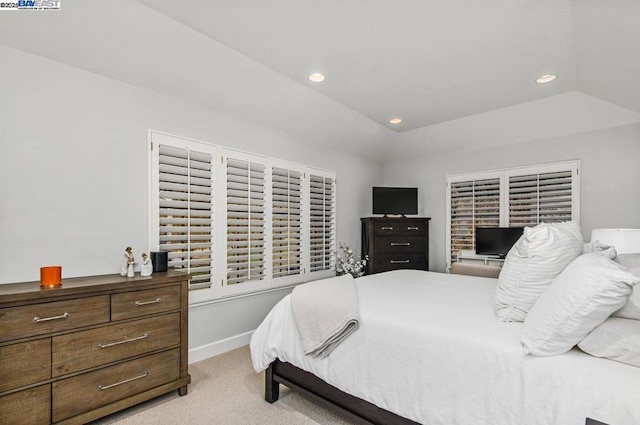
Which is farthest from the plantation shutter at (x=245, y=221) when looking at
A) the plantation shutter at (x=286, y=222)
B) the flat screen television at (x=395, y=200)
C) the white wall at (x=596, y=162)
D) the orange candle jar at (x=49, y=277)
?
the white wall at (x=596, y=162)

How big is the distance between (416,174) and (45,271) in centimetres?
466

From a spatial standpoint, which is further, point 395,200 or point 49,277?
point 395,200

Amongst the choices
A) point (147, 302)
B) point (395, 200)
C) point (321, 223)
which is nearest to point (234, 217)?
point (147, 302)

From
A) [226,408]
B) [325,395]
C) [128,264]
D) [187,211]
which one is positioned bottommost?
[226,408]

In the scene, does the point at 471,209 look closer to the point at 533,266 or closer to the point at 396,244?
the point at 396,244

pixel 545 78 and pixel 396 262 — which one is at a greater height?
pixel 545 78

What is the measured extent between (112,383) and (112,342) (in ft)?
0.84

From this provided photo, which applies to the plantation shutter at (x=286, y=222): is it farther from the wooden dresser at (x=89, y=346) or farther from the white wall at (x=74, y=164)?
the wooden dresser at (x=89, y=346)

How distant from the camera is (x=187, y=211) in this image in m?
3.02

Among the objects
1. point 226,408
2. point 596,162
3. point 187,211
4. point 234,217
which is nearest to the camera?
point 226,408

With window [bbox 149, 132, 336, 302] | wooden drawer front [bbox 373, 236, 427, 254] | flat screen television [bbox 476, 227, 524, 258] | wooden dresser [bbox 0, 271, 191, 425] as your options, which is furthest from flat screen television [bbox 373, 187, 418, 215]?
wooden dresser [bbox 0, 271, 191, 425]

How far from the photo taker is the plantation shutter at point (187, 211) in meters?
2.89

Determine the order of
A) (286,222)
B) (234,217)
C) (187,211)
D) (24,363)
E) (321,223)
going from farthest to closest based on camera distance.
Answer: (321,223), (286,222), (234,217), (187,211), (24,363)

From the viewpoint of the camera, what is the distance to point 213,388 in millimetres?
2578
